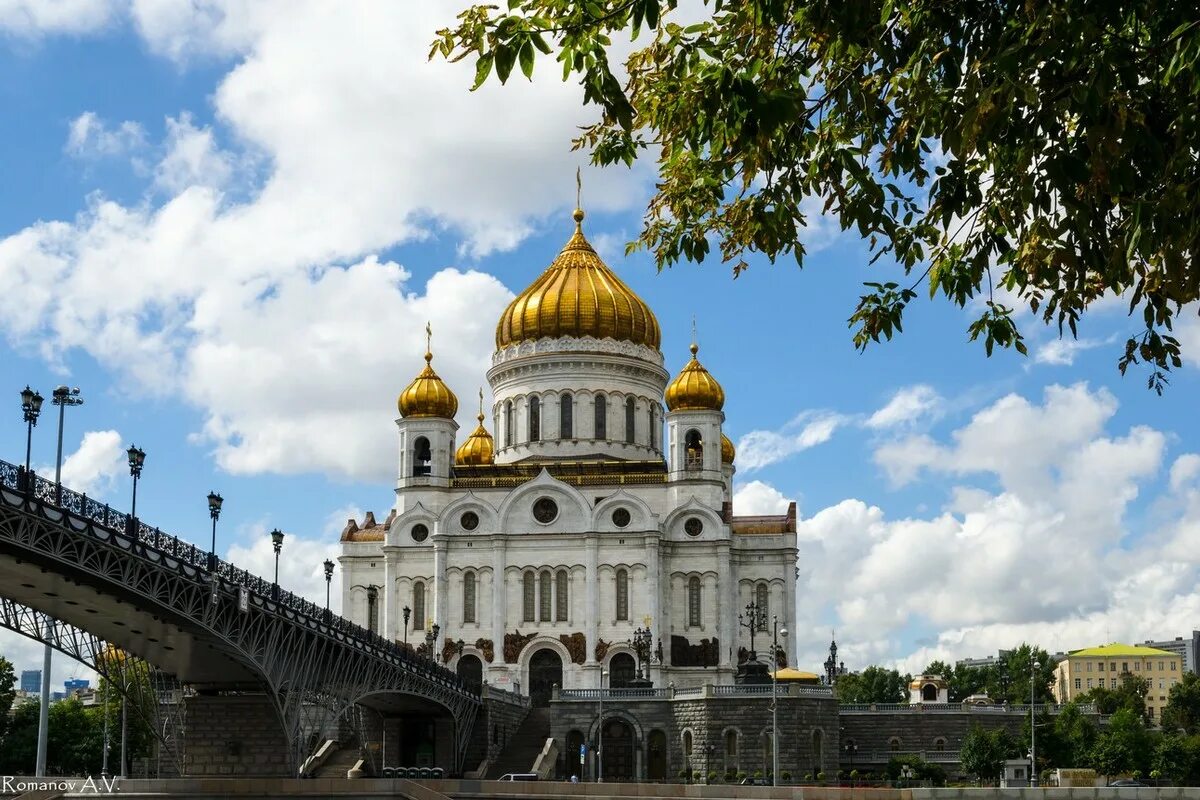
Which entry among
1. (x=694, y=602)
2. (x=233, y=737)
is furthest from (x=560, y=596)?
(x=233, y=737)

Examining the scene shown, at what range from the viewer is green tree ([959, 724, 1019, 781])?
2466 inches

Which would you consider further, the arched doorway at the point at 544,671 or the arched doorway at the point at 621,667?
the arched doorway at the point at 544,671

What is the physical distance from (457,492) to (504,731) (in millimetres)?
14481

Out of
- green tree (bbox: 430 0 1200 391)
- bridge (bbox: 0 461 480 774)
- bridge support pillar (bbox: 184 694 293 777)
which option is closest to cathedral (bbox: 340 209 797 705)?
bridge (bbox: 0 461 480 774)

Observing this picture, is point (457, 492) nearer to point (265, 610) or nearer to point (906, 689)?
point (265, 610)

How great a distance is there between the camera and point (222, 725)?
4706cm

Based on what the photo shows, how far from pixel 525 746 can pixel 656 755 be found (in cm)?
587

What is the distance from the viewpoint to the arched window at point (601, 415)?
3044 inches

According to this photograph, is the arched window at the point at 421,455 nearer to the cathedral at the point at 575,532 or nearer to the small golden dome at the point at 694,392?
the cathedral at the point at 575,532

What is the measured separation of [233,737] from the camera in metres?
46.8

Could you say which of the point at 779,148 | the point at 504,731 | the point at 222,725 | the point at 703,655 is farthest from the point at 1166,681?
A: the point at 779,148

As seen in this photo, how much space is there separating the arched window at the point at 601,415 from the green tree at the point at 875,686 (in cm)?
4458

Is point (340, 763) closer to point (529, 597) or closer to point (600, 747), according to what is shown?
point (600, 747)

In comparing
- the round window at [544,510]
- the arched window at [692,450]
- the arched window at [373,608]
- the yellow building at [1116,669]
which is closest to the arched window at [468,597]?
the round window at [544,510]
